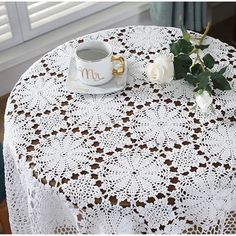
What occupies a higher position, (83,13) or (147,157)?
(147,157)

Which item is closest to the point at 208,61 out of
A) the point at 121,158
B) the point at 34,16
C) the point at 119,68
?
the point at 119,68

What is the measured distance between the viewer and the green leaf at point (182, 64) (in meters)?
1.36

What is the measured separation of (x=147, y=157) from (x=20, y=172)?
33 cm

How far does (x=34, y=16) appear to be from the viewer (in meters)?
2.10

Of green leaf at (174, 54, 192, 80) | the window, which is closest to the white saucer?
green leaf at (174, 54, 192, 80)

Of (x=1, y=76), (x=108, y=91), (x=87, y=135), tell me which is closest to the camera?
(x=87, y=135)

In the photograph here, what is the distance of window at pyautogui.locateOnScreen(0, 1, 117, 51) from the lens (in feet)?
6.63

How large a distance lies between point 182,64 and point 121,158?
338 millimetres

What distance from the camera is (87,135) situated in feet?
4.14

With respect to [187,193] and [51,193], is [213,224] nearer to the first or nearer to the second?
[187,193]

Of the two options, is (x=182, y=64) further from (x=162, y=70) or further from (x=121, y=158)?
(x=121, y=158)

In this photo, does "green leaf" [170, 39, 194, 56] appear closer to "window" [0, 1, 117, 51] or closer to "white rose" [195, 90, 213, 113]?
"white rose" [195, 90, 213, 113]

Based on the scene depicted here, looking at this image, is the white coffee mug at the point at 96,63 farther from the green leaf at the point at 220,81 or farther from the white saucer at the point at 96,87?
the green leaf at the point at 220,81

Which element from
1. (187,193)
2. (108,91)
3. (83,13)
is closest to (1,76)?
(83,13)
